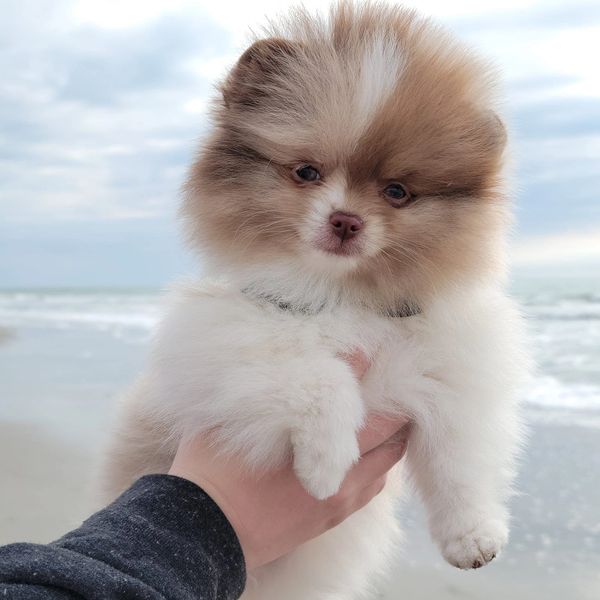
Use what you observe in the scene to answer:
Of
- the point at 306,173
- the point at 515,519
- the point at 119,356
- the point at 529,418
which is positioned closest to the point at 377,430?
the point at 306,173

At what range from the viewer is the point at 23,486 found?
165 inches

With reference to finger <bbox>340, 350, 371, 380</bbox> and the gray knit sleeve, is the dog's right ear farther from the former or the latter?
the gray knit sleeve

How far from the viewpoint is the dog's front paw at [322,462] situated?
1551 mm

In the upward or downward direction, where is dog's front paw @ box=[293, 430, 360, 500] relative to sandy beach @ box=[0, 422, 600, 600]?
upward

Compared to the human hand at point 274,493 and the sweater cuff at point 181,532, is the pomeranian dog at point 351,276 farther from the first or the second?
the sweater cuff at point 181,532

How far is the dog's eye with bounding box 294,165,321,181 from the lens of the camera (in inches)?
69.2

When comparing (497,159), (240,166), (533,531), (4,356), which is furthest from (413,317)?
(4,356)

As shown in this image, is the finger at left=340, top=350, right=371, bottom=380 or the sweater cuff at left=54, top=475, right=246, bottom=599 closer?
the sweater cuff at left=54, top=475, right=246, bottom=599

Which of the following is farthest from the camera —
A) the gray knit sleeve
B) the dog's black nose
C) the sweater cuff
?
A: the dog's black nose

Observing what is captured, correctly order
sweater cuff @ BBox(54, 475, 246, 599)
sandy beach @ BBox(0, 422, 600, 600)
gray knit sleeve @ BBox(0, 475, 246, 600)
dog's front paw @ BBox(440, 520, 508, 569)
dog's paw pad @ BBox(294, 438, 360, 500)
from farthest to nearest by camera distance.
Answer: sandy beach @ BBox(0, 422, 600, 600) → dog's front paw @ BBox(440, 520, 508, 569) → dog's paw pad @ BBox(294, 438, 360, 500) → sweater cuff @ BBox(54, 475, 246, 599) → gray knit sleeve @ BBox(0, 475, 246, 600)

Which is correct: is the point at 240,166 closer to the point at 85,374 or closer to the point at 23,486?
the point at 23,486

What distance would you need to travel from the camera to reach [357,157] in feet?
5.59

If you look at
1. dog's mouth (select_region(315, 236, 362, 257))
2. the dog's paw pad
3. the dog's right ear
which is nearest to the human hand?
the dog's paw pad

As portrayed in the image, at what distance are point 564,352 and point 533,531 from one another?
5.02m
